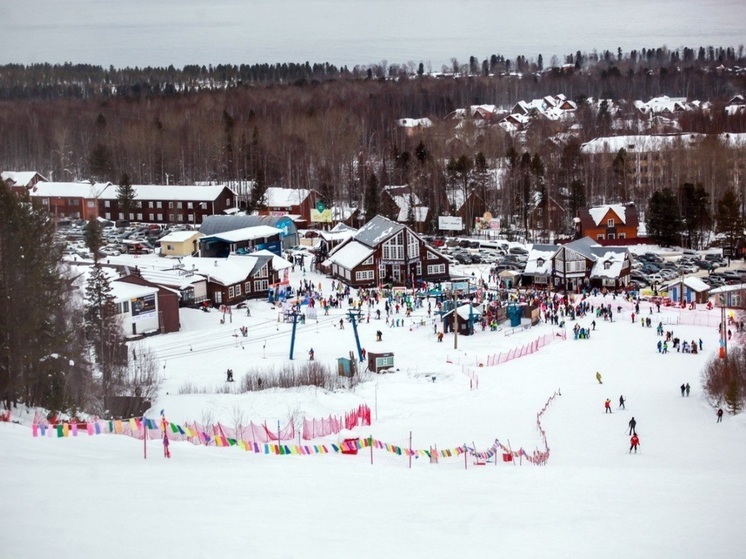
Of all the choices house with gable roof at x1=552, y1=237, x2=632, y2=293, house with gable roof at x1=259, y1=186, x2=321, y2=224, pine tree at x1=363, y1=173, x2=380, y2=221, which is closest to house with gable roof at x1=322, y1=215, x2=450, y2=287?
house with gable roof at x1=552, y1=237, x2=632, y2=293

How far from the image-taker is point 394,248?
2998cm

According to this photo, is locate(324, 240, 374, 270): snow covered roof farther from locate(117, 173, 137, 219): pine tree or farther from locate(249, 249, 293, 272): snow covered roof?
locate(117, 173, 137, 219): pine tree

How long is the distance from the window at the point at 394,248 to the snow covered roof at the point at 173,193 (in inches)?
519

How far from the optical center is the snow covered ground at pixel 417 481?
745 centimetres

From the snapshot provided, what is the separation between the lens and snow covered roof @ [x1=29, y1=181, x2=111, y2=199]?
137 ft

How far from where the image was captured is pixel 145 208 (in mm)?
41406

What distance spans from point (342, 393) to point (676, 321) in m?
10.5

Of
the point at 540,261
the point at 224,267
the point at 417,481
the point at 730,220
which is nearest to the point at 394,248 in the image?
the point at 540,261

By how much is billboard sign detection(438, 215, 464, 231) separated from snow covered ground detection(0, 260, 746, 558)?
792 inches

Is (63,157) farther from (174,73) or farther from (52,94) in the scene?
(174,73)

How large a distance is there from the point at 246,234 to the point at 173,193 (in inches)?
417

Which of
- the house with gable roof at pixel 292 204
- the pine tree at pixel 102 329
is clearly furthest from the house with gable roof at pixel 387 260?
the house with gable roof at pixel 292 204

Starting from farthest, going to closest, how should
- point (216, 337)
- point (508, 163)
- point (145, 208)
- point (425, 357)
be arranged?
point (508, 163) < point (145, 208) < point (216, 337) < point (425, 357)

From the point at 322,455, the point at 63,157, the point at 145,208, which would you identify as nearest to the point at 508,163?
the point at 145,208
